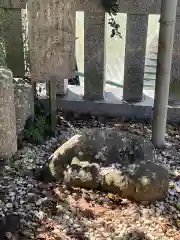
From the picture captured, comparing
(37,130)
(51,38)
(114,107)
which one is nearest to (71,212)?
(37,130)

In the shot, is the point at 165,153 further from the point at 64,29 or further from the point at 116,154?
the point at 64,29

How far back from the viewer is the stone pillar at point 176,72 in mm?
3443

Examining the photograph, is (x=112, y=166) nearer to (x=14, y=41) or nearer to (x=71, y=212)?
(x=71, y=212)

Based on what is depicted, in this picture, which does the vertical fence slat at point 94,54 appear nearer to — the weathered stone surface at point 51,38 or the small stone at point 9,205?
the weathered stone surface at point 51,38

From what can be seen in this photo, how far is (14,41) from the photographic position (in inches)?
140

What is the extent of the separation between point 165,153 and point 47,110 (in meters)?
1.03

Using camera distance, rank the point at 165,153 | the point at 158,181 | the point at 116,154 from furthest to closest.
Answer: the point at 165,153 < the point at 116,154 < the point at 158,181

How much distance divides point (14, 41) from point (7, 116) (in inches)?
38.7

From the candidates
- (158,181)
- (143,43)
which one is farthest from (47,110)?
(158,181)

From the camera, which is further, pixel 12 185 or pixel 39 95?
pixel 39 95

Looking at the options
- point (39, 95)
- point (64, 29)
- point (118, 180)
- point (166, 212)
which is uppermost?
point (64, 29)

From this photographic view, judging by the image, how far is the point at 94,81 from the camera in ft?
12.1

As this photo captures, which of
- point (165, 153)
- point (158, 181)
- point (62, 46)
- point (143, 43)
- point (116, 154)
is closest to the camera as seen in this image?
point (158, 181)

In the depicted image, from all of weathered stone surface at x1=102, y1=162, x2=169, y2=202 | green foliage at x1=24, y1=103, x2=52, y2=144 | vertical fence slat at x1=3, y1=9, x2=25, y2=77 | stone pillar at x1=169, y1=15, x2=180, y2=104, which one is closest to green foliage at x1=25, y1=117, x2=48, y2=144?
green foliage at x1=24, y1=103, x2=52, y2=144
